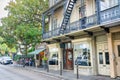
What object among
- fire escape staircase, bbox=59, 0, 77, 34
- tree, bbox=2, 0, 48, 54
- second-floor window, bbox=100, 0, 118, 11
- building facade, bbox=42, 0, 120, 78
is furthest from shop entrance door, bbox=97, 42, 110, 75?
tree, bbox=2, 0, 48, 54

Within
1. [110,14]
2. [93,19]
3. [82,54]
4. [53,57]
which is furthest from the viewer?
[53,57]

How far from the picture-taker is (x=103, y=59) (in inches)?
720

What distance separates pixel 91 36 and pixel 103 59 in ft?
7.94

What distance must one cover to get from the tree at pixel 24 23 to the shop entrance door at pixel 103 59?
1597cm

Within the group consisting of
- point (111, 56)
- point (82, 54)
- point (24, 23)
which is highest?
point (24, 23)

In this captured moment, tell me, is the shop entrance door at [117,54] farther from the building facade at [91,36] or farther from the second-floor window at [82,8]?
the second-floor window at [82,8]

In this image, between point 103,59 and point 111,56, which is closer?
point 111,56

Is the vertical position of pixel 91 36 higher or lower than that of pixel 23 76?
higher

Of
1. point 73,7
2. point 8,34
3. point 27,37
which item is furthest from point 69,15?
point 8,34

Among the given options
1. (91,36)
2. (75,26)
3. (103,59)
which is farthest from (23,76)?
(103,59)

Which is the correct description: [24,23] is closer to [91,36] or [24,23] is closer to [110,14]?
[91,36]

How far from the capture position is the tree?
3331cm

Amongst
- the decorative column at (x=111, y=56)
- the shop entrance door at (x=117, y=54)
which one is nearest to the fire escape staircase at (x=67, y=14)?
the decorative column at (x=111, y=56)

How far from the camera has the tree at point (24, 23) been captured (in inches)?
1312
